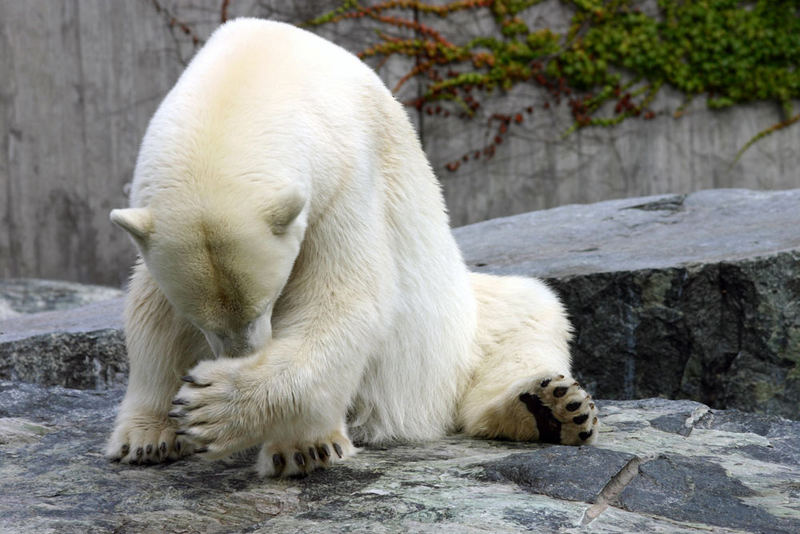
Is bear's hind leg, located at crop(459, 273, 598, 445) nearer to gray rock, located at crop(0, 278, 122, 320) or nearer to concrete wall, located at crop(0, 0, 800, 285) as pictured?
gray rock, located at crop(0, 278, 122, 320)

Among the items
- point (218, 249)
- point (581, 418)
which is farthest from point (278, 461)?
point (581, 418)

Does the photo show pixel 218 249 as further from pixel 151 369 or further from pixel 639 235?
pixel 639 235

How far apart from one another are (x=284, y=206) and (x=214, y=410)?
57 cm

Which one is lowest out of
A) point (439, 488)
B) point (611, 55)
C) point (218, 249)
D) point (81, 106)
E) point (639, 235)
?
point (439, 488)

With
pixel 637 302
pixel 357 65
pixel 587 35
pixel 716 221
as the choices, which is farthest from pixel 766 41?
pixel 357 65

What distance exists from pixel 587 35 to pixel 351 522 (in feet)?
27.0

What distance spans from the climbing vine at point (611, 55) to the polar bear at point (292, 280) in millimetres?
6559

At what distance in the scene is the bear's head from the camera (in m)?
2.25

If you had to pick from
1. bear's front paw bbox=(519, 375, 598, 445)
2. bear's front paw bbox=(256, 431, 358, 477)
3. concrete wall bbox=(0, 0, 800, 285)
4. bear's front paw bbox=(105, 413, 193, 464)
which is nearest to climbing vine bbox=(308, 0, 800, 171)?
concrete wall bbox=(0, 0, 800, 285)

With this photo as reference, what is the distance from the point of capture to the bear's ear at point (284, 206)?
225cm

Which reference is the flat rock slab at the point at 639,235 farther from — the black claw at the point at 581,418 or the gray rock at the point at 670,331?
the black claw at the point at 581,418

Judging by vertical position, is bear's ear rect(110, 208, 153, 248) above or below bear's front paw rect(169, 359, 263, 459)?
Result: above

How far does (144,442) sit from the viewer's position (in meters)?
2.76

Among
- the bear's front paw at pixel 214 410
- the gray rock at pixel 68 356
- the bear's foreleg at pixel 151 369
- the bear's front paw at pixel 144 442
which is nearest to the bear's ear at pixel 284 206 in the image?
the bear's front paw at pixel 214 410
